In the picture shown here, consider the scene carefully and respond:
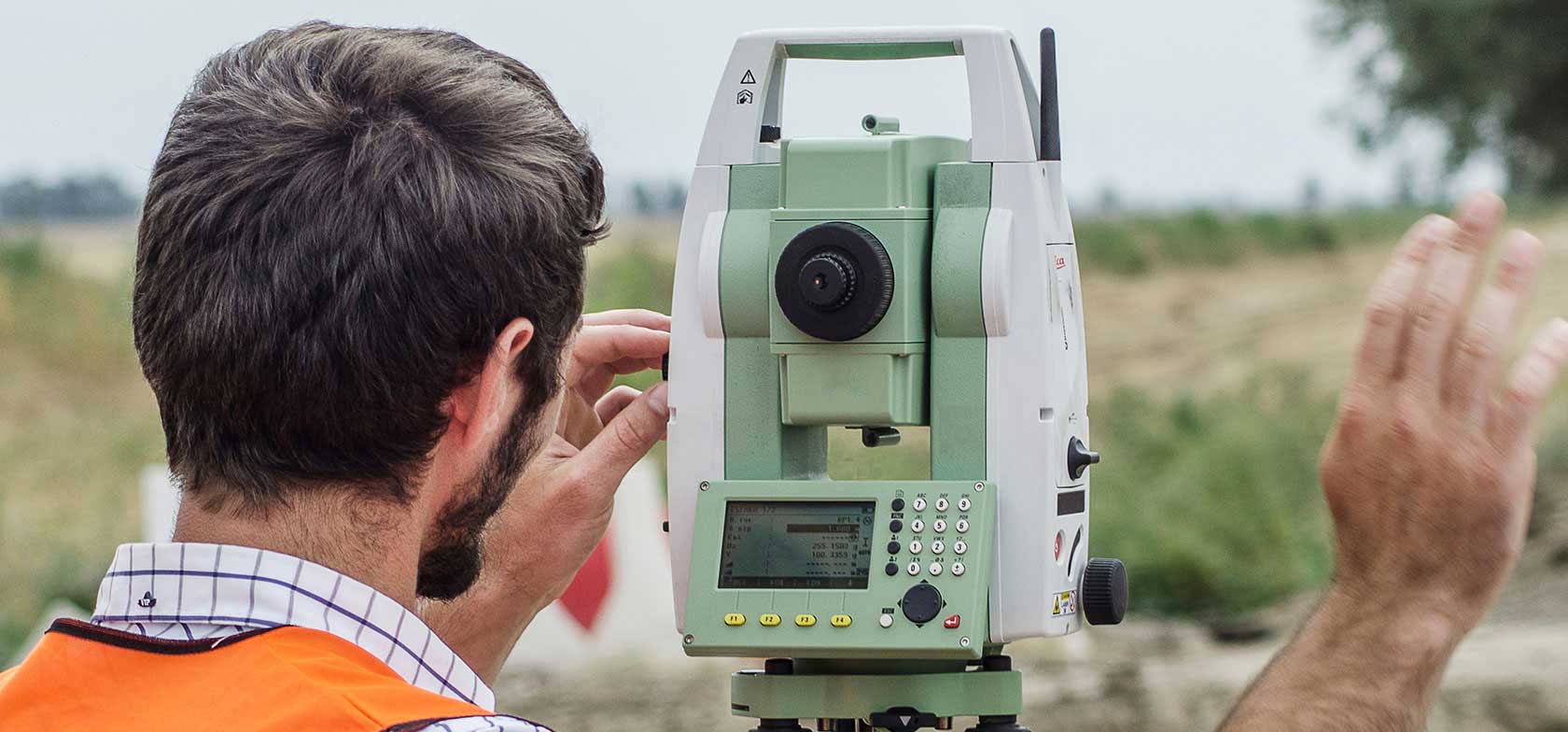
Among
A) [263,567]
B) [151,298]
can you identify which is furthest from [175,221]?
[263,567]

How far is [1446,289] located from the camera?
1472 millimetres

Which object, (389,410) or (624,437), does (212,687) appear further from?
(624,437)

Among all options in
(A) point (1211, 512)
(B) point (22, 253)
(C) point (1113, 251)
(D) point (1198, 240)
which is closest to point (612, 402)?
(A) point (1211, 512)

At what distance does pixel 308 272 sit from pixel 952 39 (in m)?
0.96

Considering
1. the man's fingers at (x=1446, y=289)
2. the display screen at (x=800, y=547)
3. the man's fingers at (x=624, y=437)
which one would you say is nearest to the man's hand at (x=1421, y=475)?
the man's fingers at (x=1446, y=289)

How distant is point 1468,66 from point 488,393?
2303 cm

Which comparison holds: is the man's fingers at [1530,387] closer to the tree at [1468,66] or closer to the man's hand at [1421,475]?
the man's hand at [1421,475]

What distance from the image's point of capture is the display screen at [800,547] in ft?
6.88

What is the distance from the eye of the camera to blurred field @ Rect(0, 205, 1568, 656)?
417 inches

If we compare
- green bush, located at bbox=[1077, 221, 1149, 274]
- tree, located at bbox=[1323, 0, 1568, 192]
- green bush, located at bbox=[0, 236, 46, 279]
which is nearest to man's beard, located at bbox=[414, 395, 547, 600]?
tree, located at bbox=[1323, 0, 1568, 192]

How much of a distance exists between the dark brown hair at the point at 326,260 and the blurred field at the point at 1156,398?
295 mm

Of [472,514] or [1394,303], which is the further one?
[472,514]

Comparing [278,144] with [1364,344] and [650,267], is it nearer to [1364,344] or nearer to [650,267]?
[1364,344]

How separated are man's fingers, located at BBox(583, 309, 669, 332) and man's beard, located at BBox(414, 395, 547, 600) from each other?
65cm
